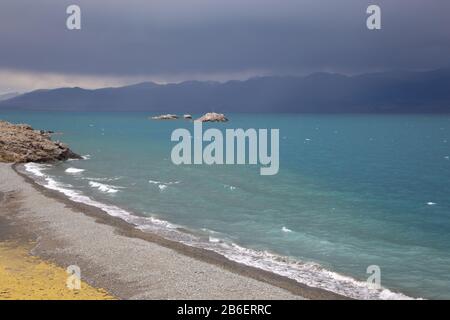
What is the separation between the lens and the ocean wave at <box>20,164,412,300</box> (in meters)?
25.7

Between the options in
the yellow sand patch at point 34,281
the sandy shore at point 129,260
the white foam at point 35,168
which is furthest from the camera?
the white foam at point 35,168

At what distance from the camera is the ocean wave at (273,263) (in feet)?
84.3

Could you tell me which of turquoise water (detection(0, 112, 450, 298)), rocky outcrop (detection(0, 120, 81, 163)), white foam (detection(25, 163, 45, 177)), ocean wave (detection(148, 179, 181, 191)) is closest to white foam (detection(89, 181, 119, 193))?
turquoise water (detection(0, 112, 450, 298))

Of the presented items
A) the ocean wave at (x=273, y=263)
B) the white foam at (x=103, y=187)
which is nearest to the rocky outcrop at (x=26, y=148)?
the white foam at (x=103, y=187)

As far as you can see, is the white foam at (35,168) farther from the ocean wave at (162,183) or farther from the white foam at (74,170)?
the ocean wave at (162,183)

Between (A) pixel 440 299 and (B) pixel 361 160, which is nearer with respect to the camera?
(A) pixel 440 299

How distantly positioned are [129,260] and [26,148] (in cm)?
5871

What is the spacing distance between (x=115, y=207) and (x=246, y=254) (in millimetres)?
19315

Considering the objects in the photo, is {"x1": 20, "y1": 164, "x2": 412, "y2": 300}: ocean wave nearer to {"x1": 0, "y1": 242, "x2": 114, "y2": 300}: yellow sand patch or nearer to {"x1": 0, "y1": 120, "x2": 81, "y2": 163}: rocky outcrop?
{"x1": 0, "y1": 242, "x2": 114, "y2": 300}: yellow sand patch

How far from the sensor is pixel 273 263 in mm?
30312

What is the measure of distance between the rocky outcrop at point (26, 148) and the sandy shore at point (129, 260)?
121 ft

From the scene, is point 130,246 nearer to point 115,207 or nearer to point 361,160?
point 115,207

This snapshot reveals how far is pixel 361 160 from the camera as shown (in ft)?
324
